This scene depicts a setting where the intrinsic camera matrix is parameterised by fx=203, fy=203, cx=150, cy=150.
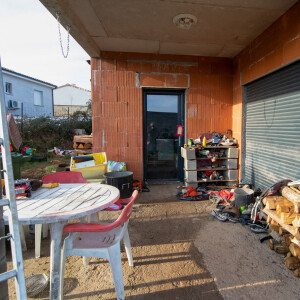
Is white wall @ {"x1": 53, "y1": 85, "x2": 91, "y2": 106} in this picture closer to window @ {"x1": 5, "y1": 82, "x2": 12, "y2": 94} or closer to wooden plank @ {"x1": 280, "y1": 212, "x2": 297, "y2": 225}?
window @ {"x1": 5, "y1": 82, "x2": 12, "y2": 94}

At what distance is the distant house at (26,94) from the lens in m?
14.2

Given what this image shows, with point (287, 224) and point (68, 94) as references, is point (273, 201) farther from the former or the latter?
point (68, 94)

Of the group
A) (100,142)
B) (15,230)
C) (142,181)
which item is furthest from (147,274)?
(100,142)

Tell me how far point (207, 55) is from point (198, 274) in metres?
4.87

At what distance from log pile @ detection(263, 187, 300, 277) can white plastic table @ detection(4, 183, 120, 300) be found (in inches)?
78.4

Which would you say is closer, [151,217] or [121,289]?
[121,289]

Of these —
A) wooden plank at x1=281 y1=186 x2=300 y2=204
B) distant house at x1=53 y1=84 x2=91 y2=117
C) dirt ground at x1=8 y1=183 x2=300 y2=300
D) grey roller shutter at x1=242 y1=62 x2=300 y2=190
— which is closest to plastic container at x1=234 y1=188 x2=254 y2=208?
dirt ground at x1=8 y1=183 x2=300 y2=300

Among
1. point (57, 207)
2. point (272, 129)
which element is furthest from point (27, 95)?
point (272, 129)

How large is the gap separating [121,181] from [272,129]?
3147mm

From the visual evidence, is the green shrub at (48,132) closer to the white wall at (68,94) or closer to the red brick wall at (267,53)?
the red brick wall at (267,53)

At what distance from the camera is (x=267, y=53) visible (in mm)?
3756

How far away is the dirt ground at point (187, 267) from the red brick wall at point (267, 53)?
2.82 meters

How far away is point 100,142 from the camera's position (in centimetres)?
517

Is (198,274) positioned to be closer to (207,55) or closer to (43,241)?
(43,241)
